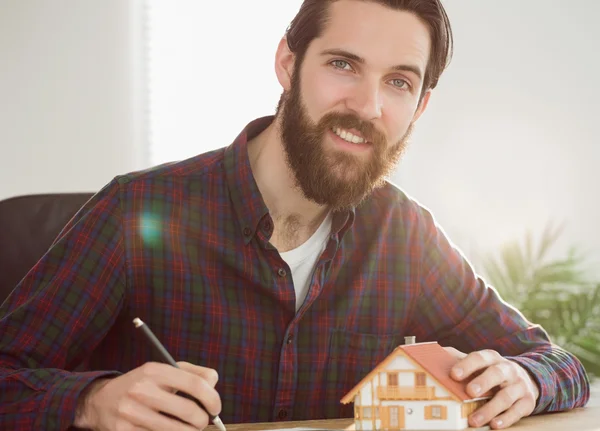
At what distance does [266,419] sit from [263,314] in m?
0.19

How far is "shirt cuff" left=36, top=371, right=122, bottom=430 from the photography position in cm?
106

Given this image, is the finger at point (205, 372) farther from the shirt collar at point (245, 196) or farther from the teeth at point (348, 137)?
the teeth at point (348, 137)

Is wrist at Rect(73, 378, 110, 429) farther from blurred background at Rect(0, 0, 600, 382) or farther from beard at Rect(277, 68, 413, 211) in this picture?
blurred background at Rect(0, 0, 600, 382)

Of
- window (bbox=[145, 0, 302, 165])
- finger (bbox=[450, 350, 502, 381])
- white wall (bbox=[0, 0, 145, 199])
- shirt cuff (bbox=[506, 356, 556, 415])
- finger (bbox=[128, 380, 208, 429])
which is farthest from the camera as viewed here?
window (bbox=[145, 0, 302, 165])

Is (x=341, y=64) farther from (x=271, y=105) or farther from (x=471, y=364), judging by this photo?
(x=271, y=105)

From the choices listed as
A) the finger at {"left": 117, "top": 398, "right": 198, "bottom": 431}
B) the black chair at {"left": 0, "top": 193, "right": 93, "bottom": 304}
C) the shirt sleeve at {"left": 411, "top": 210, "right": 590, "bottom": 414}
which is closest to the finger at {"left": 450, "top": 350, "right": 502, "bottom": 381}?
the shirt sleeve at {"left": 411, "top": 210, "right": 590, "bottom": 414}

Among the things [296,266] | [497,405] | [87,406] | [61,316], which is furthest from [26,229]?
[497,405]

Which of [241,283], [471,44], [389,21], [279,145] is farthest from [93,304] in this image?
[471,44]

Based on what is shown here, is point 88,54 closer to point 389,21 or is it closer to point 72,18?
point 72,18

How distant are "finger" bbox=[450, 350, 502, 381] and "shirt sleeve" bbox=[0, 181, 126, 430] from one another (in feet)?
1.53

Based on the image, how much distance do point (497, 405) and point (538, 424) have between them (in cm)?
12

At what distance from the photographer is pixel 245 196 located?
4.80ft

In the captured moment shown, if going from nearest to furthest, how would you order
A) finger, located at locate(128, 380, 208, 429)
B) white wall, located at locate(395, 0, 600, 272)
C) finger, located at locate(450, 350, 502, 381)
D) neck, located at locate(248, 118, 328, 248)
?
finger, located at locate(128, 380, 208, 429)
finger, located at locate(450, 350, 502, 381)
neck, located at locate(248, 118, 328, 248)
white wall, located at locate(395, 0, 600, 272)

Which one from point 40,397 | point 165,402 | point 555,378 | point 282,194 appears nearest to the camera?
point 165,402
